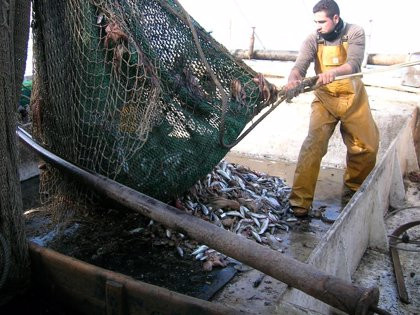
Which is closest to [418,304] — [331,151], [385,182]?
[385,182]

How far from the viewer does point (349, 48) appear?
5277mm

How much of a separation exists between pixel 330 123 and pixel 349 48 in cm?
100

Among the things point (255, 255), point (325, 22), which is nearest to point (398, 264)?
point (255, 255)

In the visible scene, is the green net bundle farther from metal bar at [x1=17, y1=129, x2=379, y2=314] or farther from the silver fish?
the silver fish

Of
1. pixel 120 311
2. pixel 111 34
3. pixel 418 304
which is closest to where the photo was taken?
pixel 120 311

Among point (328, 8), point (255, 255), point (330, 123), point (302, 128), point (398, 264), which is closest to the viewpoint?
point (255, 255)

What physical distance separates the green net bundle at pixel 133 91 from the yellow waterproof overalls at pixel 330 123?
4.25 ft

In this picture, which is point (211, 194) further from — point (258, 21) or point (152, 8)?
point (258, 21)

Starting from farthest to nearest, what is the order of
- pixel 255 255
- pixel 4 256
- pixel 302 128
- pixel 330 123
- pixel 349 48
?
pixel 302 128 → pixel 330 123 → pixel 349 48 → pixel 4 256 → pixel 255 255

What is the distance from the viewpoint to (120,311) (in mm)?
2514

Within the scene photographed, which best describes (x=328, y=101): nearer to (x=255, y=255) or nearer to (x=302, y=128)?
(x=302, y=128)

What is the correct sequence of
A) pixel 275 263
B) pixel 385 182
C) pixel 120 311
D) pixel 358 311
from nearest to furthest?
pixel 358 311
pixel 275 263
pixel 120 311
pixel 385 182

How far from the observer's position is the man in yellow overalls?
208 inches

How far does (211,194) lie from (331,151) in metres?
2.98
